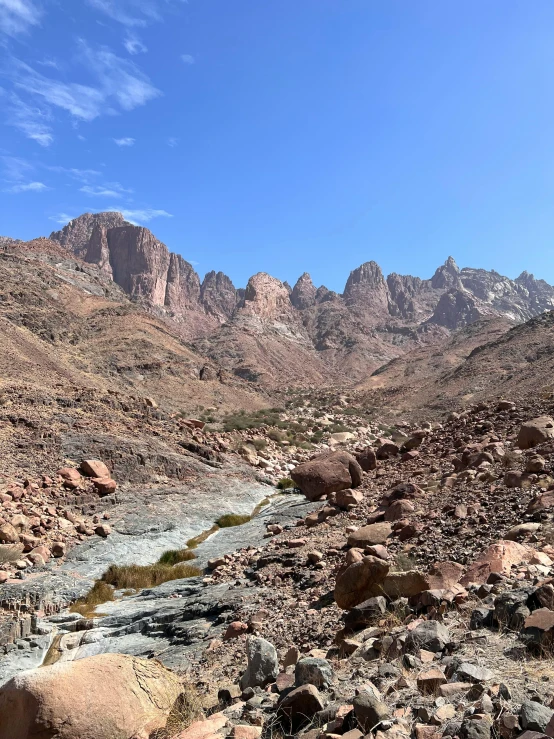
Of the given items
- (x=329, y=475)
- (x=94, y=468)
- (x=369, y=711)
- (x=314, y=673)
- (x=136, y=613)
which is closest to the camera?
(x=369, y=711)

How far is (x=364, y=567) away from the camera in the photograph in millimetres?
6207

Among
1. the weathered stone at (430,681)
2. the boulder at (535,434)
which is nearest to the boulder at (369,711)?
the weathered stone at (430,681)

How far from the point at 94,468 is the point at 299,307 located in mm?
152888

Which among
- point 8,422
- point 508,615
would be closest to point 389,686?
point 508,615

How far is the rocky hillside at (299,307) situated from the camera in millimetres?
103125

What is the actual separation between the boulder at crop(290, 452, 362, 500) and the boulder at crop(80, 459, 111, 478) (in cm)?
614

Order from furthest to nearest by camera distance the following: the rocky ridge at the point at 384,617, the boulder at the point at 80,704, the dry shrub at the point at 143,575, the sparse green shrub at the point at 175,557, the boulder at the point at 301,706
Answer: the sparse green shrub at the point at 175,557, the dry shrub at the point at 143,575, the boulder at the point at 80,704, the boulder at the point at 301,706, the rocky ridge at the point at 384,617

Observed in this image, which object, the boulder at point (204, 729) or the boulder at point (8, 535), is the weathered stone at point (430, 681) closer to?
the boulder at point (204, 729)

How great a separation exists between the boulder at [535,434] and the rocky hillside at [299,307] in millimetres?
69818

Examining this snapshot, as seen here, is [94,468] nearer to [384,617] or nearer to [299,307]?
[384,617]

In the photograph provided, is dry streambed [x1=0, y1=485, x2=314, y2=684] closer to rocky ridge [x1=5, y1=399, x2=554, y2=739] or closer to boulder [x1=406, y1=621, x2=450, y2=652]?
rocky ridge [x1=5, y1=399, x2=554, y2=739]

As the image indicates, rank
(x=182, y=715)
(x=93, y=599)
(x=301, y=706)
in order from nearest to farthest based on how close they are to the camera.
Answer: (x=301, y=706) → (x=182, y=715) → (x=93, y=599)

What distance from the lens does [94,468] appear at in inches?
658

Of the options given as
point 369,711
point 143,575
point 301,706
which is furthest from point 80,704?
point 143,575
